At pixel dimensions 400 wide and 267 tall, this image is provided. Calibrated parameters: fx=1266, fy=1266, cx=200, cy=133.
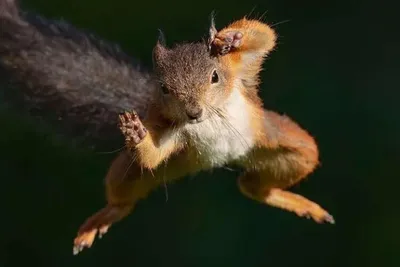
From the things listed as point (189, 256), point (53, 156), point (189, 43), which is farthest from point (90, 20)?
point (189, 43)

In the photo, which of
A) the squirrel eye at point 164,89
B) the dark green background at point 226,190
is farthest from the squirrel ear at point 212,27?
the dark green background at point 226,190

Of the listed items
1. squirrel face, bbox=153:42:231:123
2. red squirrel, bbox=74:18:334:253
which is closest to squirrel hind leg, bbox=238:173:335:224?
red squirrel, bbox=74:18:334:253

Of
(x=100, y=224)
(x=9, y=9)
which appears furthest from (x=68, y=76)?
(x=100, y=224)

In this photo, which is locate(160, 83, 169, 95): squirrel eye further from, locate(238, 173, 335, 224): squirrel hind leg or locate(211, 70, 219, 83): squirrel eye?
locate(238, 173, 335, 224): squirrel hind leg

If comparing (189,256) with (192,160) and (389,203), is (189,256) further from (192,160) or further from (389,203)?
(192,160)

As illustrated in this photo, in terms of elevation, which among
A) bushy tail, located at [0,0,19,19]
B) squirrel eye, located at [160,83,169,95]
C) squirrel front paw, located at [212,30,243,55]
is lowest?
squirrel eye, located at [160,83,169,95]

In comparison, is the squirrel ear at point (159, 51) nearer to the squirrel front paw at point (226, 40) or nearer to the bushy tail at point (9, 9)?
the squirrel front paw at point (226, 40)

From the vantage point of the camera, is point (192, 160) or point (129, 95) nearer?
point (192, 160)
